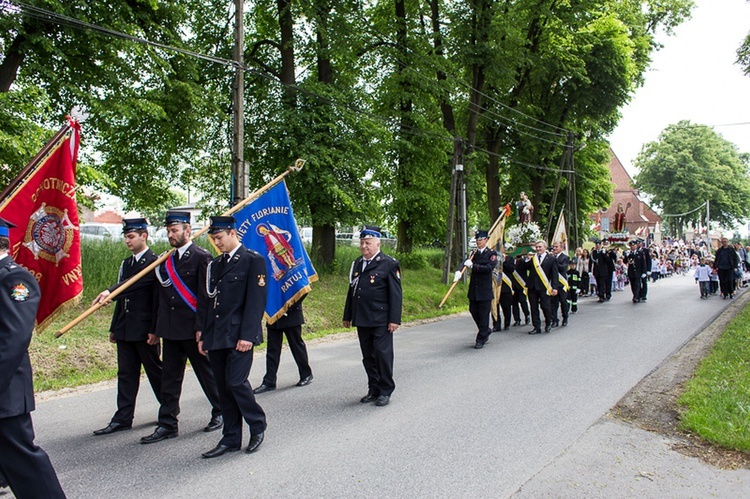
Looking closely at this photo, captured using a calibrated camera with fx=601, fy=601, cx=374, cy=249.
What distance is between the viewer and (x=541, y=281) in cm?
1272

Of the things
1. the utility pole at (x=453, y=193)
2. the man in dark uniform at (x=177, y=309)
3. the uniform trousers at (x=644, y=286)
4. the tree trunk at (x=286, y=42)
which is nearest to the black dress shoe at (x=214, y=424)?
the man in dark uniform at (x=177, y=309)

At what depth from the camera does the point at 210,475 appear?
4.50 metres

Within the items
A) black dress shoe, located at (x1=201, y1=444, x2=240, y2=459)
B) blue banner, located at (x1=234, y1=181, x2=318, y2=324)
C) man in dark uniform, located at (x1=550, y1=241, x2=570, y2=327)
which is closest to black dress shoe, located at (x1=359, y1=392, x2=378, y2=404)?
blue banner, located at (x1=234, y1=181, x2=318, y2=324)

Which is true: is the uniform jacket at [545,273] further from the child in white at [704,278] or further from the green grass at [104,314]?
the child in white at [704,278]

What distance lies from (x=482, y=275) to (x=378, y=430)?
18.0 feet

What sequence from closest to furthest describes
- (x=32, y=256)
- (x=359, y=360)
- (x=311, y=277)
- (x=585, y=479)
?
(x=585, y=479), (x=32, y=256), (x=311, y=277), (x=359, y=360)

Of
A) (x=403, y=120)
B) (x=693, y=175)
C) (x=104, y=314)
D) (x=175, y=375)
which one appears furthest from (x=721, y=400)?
(x=693, y=175)

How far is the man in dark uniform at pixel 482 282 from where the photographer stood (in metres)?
10.6

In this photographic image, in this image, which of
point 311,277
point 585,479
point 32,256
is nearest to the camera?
point 585,479

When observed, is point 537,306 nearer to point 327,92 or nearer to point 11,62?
point 327,92

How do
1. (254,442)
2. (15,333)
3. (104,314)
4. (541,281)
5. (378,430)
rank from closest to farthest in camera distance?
(15,333) < (254,442) < (378,430) < (104,314) < (541,281)

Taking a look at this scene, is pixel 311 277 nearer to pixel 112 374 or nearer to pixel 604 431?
pixel 112 374

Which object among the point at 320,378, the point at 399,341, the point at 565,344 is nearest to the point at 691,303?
the point at 565,344

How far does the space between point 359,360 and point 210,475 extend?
16.2 ft
